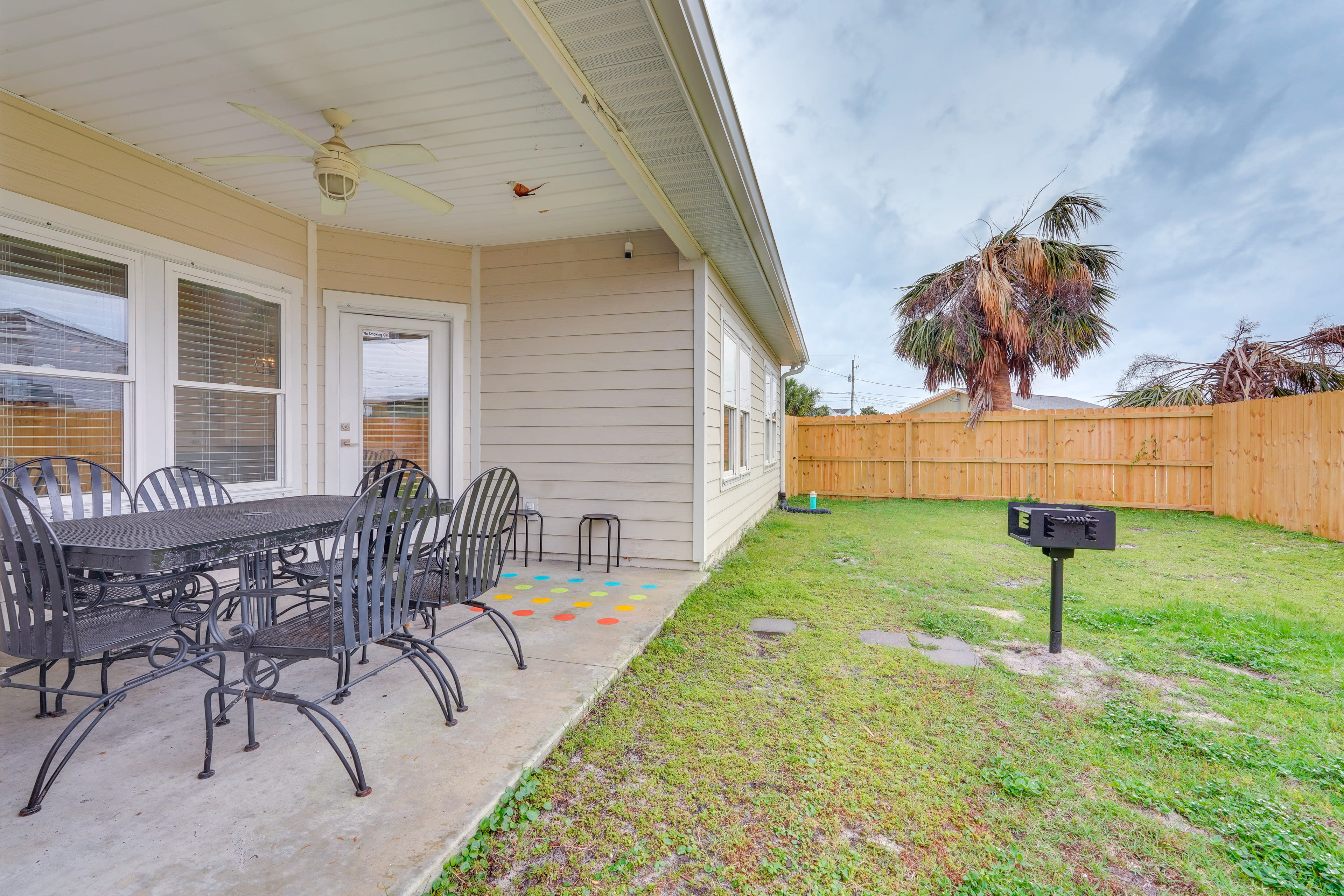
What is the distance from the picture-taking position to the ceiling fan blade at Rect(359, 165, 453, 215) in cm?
290

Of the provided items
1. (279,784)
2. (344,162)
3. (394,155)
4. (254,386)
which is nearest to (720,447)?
(394,155)

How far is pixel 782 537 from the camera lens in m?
6.48

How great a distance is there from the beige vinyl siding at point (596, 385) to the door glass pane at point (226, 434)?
1505 millimetres

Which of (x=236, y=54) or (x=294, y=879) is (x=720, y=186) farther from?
(x=294, y=879)

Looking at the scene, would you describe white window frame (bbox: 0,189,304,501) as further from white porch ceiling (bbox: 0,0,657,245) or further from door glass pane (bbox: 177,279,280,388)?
white porch ceiling (bbox: 0,0,657,245)

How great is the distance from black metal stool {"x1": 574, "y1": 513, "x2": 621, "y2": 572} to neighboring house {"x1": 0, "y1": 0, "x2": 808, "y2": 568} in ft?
Result: 0.29

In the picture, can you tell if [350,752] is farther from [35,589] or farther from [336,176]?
[336,176]

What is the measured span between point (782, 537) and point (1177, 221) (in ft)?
55.5

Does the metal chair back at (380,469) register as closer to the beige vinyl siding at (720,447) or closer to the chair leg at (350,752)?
the chair leg at (350,752)

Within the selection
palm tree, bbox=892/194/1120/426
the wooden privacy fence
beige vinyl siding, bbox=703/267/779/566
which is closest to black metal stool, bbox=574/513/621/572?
beige vinyl siding, bbox=703/267/779/566

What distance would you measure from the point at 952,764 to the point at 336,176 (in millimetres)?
3628

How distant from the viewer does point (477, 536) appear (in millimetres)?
2248

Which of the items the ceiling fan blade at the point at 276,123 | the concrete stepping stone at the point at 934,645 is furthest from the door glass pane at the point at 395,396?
the concrete stepping stone at the point at 934,645

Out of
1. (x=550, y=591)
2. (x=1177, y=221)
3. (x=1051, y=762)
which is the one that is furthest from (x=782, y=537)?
(x=1177, y=221)
